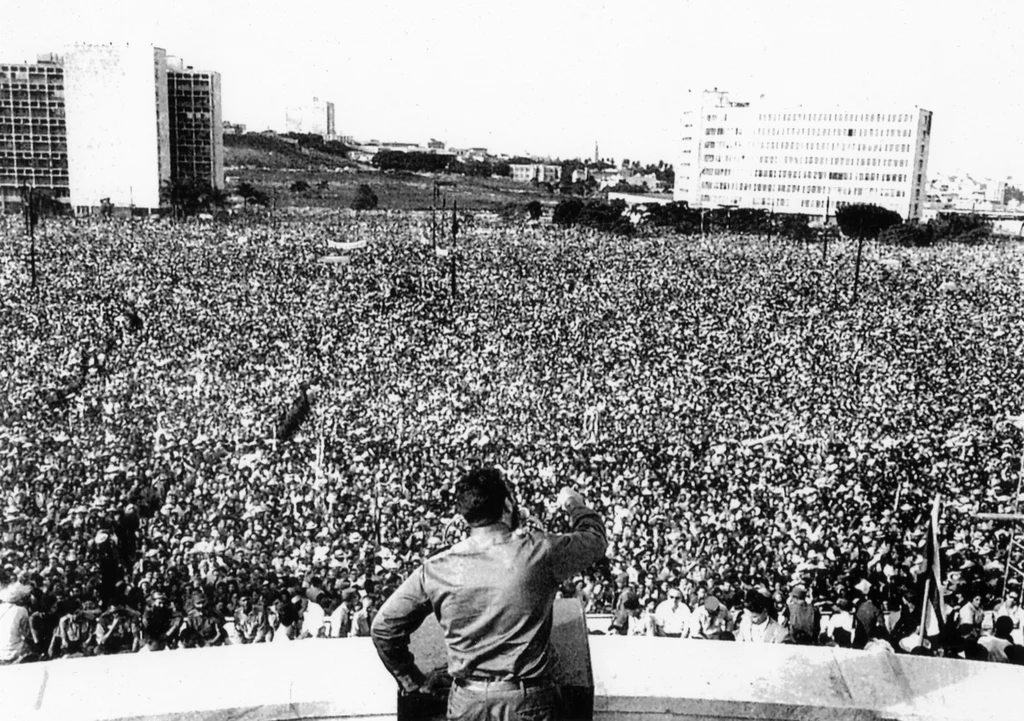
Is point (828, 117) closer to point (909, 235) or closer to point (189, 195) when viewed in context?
point (909, 235)

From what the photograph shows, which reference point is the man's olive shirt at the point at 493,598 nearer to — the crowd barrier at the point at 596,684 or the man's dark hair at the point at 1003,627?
the crowd barrier at the point at 596,684

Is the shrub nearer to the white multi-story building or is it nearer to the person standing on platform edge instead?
the white multi-story building

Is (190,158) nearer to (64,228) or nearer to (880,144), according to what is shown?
(64,228)

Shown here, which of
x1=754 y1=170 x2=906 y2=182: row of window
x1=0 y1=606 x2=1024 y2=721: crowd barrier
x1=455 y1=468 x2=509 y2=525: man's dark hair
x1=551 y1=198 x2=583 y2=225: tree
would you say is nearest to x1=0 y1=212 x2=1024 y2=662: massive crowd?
x1=551 y1=198 x2=583 y2=225: tree

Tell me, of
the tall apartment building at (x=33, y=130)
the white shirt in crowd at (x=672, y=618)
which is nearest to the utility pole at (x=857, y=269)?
the white shirt in crowd at (x=672, y=618)

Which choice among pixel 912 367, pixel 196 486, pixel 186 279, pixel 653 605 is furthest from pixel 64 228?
pixel 912 367

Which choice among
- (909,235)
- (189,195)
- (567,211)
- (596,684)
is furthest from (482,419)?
(596,684)
